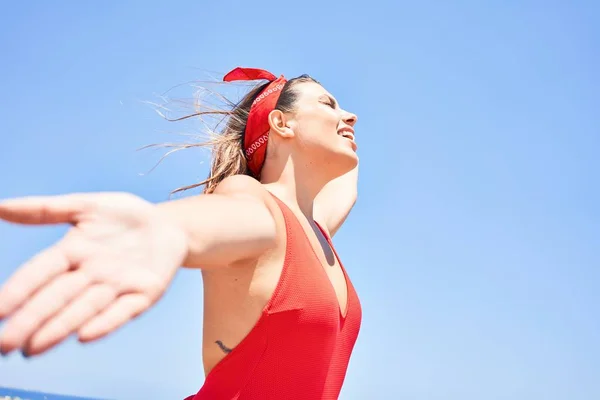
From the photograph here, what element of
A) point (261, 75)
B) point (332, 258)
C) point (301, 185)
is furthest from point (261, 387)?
point (261, 75)

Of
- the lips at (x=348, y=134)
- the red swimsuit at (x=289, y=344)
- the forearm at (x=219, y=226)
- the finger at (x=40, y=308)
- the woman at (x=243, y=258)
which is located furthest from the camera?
the lips at (x=348, y=134)

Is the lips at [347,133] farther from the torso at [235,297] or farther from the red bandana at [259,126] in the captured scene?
the torso at [235,297]

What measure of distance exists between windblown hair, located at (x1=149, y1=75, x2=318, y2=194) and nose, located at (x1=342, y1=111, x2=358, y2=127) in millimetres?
282

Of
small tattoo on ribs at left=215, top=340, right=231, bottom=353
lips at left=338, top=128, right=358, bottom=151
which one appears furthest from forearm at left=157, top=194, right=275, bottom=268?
lips at left=338, top=128, right=358, bottom=151

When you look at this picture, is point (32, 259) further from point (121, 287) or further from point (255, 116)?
point (255, 116)

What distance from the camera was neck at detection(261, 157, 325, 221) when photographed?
366 centimetres

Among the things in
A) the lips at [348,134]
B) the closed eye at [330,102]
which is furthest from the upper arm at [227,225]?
the closed eye at [330,102]

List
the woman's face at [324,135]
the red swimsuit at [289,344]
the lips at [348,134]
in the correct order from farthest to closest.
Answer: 1. the lips at [348,134]
2. the woman's face at [324,135]
3. the red swimsuit at [289,344]

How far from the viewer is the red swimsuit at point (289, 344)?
9.62 feet

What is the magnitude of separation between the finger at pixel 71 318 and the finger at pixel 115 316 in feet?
0.05

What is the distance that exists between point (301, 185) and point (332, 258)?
16.7 inches

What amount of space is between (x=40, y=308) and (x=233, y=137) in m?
2.65

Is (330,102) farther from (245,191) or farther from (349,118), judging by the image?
(245,191)

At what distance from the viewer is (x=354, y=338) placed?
11.4 feet
